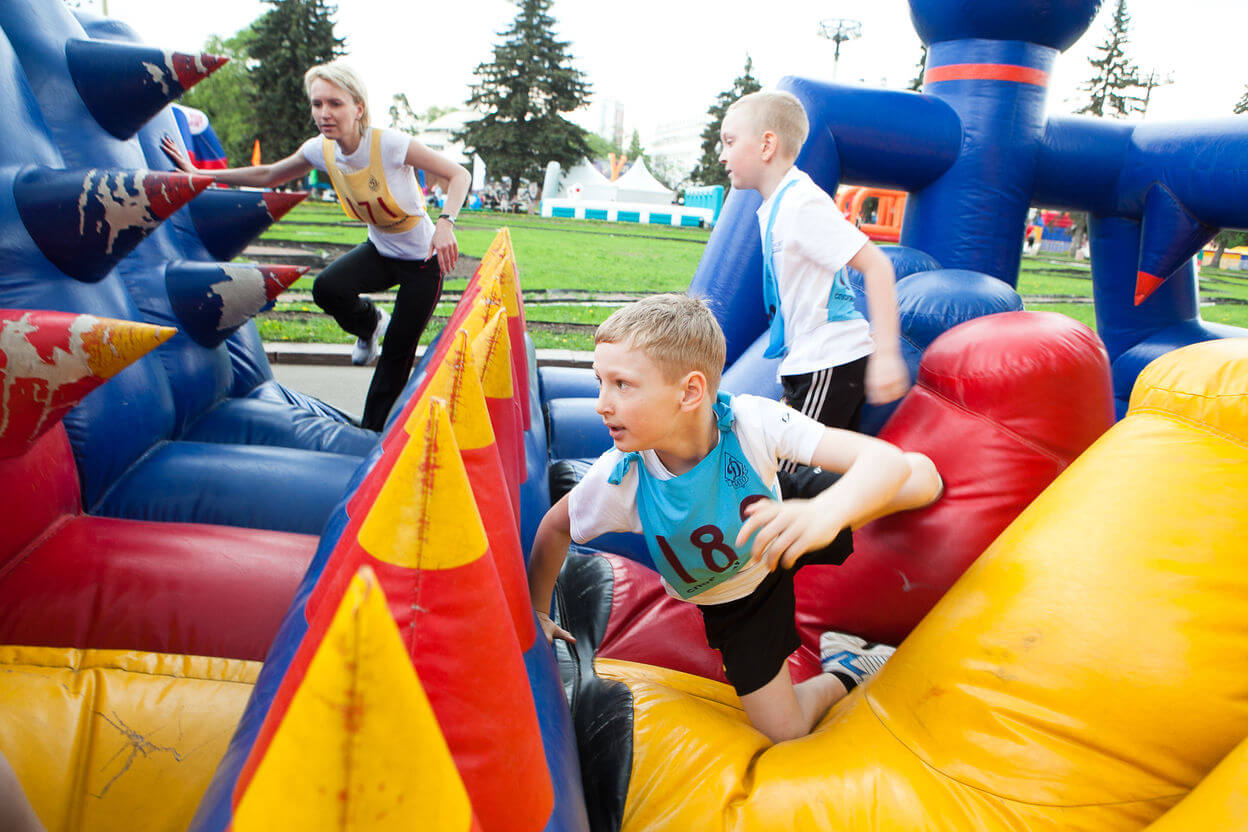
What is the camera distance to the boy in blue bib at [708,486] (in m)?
1.52

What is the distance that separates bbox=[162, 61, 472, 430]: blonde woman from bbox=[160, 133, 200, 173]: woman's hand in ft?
1.16

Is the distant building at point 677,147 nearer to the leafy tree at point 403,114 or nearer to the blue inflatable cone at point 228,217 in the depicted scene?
the leafy tree at point 403,114

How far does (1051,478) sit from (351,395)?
4.69m

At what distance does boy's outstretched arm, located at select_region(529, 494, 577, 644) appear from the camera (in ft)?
5.45

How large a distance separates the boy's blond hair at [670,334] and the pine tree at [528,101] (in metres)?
38.4

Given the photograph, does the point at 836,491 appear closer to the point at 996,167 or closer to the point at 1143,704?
the point at 1143,704

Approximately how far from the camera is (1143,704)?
1135mm

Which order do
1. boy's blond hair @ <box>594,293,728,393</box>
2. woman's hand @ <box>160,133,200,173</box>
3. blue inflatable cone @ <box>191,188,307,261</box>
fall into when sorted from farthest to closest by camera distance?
1. woman's hand @ <box>160,133,200,173</box>
2. blue inflatable cone @ <box>191,188,307,261</box>
3. boy's blond hair @ <box>594,293,728,393</box>

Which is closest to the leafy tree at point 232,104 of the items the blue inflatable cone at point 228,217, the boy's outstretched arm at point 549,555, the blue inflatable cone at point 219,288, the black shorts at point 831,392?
the blue inflatable cone at point 228,217

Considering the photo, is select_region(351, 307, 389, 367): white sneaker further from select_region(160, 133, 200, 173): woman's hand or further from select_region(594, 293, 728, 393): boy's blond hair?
select_region(594, 293, 728, 393): boy's blond hair

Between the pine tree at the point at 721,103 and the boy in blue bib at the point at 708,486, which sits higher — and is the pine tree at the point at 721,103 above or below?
above

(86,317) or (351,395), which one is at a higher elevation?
(86,317)

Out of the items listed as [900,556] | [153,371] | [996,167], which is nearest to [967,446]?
[900,556]

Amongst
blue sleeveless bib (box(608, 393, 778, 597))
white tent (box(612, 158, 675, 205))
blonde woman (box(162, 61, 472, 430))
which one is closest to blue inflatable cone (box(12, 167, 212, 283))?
blue sleeveless bib (box(608, 393, 778, 597))
